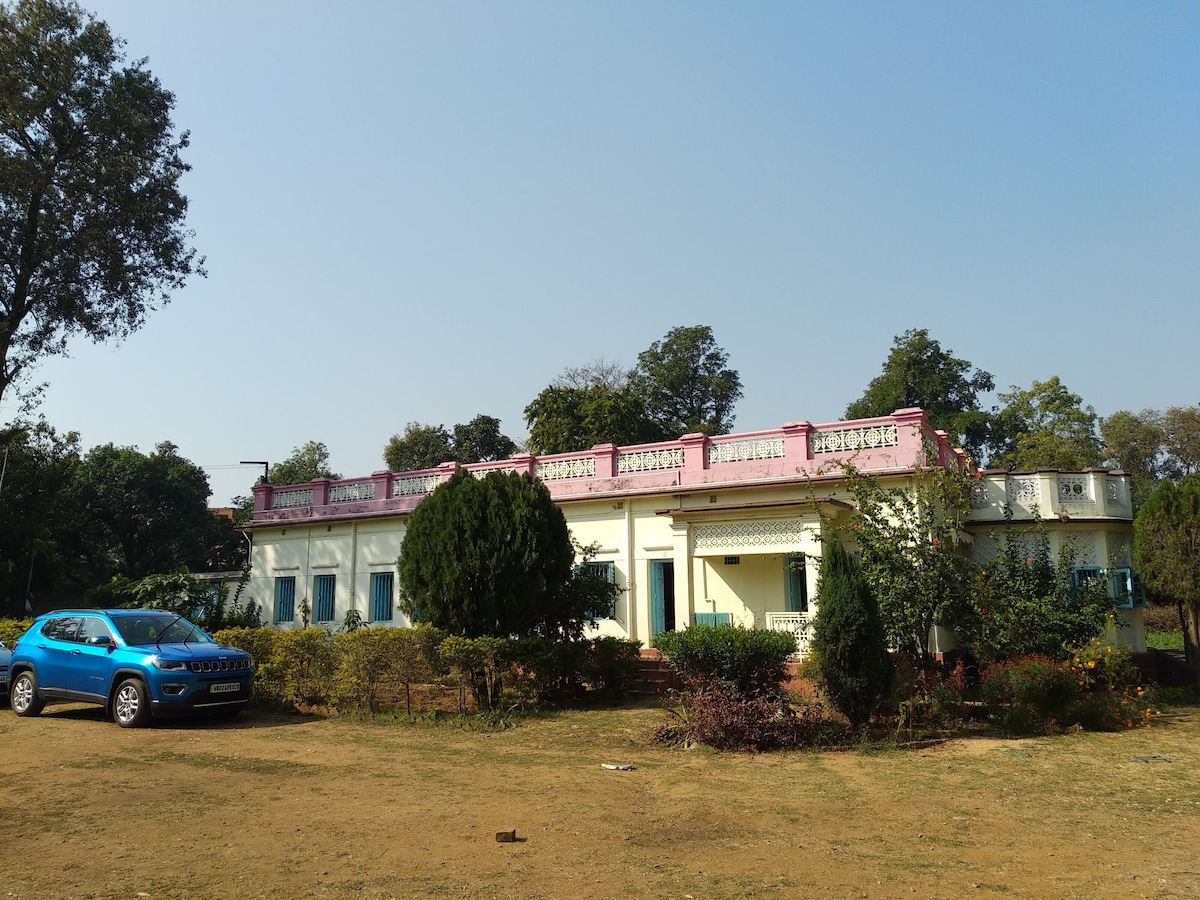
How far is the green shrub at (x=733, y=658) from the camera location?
10.4 metres

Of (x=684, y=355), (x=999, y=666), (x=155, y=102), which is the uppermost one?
(x=155, y=102)

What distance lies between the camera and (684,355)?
131 feet

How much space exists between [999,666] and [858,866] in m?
6.88

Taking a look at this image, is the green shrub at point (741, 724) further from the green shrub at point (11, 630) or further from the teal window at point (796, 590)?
the green shrub at point (11, 630)

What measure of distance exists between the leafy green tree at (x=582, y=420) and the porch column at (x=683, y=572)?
48.5 feet

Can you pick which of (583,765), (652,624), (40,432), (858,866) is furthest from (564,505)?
(40,432)

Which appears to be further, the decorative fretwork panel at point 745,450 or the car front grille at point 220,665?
the decorative fretwork panel at point 745,450

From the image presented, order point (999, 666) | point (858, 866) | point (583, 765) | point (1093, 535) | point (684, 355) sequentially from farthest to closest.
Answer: point (684, 355) < point (1093, 535) < point (999, 666) < point (583, 765) < point (858, 866)

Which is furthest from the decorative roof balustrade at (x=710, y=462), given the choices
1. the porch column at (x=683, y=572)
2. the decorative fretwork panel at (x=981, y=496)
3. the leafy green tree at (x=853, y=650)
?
the leafy green tree at (x=853, y=650)

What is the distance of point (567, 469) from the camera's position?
1970 centimetres

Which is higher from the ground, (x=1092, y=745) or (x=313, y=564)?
(x=313, y=564)

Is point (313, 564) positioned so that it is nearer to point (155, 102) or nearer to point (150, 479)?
point (155, 102)

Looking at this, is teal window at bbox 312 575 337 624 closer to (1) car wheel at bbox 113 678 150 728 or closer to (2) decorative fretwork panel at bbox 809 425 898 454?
(1) car wheel at bbox 113 678 150 728

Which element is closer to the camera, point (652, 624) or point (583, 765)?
point (583, 765)
